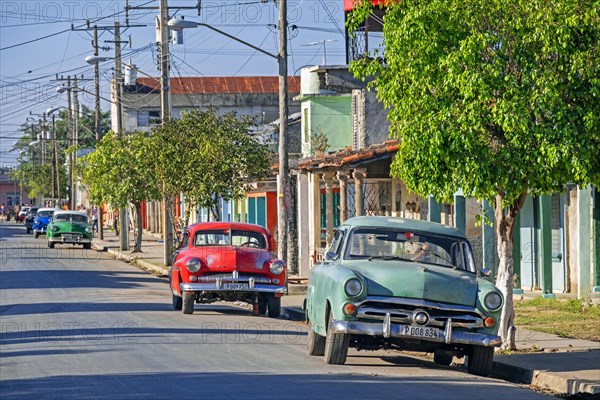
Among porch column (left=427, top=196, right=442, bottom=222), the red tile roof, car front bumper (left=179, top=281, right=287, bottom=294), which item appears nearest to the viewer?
car front bumper (left=179, top=281, right=287, bottom=294)

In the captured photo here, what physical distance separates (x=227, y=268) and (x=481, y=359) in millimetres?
8255

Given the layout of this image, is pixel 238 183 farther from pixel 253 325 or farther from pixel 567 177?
pixel 567 177

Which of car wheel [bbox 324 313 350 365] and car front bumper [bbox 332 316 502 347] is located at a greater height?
car front bumper [bbox 332 316 502 347]

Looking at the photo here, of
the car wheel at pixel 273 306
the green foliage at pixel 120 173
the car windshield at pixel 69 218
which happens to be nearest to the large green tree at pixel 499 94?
the car wheel at pixel 273 306

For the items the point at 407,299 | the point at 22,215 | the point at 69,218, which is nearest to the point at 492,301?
the point at 407,299

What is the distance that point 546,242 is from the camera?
79.8 feet

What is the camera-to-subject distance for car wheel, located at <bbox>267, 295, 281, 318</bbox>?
878 inches

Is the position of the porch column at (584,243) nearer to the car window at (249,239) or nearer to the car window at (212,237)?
the car window at (249,239)

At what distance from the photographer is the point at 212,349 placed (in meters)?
15.9

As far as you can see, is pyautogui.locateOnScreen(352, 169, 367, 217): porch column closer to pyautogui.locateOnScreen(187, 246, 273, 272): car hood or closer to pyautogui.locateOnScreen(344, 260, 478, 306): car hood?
pyautogui.locateOnScreen(187, 246, 273, 272): car hood

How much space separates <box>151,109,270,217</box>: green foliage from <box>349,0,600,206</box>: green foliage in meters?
18.8

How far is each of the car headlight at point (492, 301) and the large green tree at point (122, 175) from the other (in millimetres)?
30962

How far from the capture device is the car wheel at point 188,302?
71.9 ft

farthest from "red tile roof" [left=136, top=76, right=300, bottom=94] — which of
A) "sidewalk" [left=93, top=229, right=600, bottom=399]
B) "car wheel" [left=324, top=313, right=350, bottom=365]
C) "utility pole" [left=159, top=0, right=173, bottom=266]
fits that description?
"car wheel" [left=324, top=313, right=350, bottom=365]
